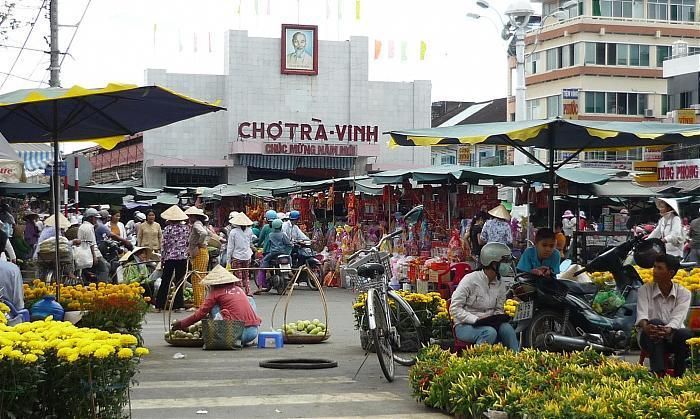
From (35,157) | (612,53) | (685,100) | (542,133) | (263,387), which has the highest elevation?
(612,53)

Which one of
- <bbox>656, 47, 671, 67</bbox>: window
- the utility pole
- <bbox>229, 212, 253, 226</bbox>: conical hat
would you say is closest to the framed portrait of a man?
<bbox>656, 47, 671, 67</bbox>: window

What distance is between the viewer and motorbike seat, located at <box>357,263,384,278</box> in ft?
35.2

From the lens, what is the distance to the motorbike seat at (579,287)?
36.3 ft

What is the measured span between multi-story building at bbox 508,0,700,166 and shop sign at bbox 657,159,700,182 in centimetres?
947

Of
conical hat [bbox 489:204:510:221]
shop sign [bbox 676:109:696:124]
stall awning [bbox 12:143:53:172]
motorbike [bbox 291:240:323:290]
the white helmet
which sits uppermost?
shop sign [bbox 676:109:696:124]

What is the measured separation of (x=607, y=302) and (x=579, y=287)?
1.12 m

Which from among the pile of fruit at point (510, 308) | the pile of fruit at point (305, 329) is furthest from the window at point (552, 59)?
the pile of fruit at point (510, 308)

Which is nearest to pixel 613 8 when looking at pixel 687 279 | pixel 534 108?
pixel 534 108

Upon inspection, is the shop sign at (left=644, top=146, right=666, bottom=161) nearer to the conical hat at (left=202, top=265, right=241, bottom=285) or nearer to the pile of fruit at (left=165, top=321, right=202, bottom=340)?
the pile of fruit at (left=165, top=321, right=202, bottom=340)

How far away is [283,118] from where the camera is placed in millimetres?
55312

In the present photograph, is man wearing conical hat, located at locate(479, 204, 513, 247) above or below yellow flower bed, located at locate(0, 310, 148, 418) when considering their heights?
above

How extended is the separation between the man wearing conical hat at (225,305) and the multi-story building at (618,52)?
152ft

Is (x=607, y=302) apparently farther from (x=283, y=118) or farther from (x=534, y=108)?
(x=534, y=108)

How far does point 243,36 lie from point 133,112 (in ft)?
139
